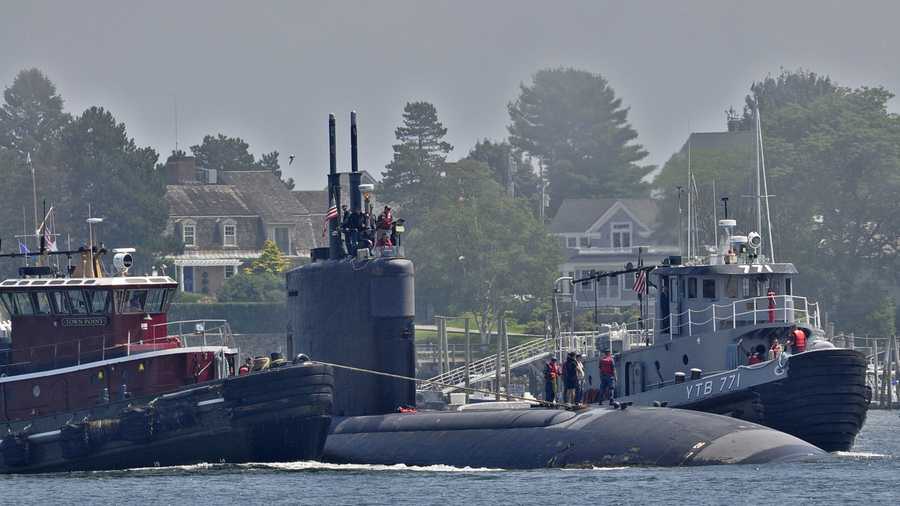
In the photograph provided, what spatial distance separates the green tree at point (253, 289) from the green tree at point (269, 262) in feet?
12.7

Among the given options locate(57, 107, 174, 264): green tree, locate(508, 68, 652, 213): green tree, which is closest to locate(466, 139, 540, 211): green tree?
locate(508, 68, 652, 213): green tree

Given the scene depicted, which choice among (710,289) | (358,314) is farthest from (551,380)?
(358,314)

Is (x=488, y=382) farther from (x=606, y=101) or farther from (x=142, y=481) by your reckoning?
(x=606, y=101)

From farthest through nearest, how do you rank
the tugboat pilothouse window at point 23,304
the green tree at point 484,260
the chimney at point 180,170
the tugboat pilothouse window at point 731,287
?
1. the chimney at point 180,170
2. the green tree at point 484,260
3. the tugboat pilothouse window at point 731,287
4. the tugboat pilothouse window at point 23,304

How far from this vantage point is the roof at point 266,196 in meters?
125

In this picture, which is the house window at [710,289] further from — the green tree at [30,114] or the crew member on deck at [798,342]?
the green tree at [30,114]

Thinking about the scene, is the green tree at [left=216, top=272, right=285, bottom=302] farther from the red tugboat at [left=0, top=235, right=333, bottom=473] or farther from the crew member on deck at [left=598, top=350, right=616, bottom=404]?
the red tugboat at [left=0, top=235, right=333, bottom=473]

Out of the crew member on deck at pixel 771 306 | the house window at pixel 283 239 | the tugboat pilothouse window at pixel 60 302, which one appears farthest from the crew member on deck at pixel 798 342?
the house window at pixel 283 239

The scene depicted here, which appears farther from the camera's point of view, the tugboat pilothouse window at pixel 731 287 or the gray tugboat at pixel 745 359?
the tugboat pilothouse window at pixel 731 287

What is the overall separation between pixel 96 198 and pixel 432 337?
24.9m

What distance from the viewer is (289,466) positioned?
1631 inches

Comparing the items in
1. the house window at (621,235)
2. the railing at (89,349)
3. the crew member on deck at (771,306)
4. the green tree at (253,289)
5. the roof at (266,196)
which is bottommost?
the railing at (89,349)

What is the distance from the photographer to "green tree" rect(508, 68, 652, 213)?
157000 millimetres

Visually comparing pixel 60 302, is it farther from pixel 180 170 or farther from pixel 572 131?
pixel 572 131
